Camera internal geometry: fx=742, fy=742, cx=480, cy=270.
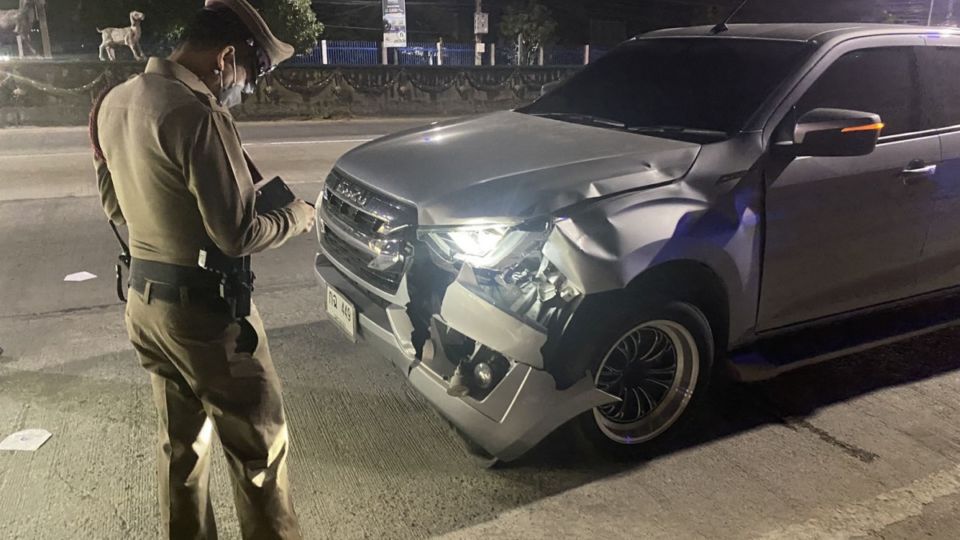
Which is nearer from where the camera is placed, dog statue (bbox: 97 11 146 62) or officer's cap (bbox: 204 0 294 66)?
officer's cap (bbox: 204 0 294 66)

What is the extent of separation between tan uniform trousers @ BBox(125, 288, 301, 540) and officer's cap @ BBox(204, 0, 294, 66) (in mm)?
822

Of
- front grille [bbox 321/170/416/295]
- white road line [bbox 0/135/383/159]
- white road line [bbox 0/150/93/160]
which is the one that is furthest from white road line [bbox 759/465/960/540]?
white road line [bbox 0/150/93/160]

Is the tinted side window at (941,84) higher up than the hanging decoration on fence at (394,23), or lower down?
lower down

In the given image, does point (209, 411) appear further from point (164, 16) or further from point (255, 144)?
point (164, 16)

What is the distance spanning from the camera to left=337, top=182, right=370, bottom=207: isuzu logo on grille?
345cm

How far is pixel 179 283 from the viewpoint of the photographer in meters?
2.18

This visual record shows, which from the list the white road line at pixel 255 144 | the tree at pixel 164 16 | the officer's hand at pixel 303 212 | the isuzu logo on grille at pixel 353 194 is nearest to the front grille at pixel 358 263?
the isuzu logo on grille at pixel 353 194

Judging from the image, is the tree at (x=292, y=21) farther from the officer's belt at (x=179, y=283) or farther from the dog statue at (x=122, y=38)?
the officer's belt at (x=179, y=283)

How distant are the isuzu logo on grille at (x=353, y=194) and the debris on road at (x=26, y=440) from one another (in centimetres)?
176

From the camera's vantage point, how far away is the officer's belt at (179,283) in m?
2.18

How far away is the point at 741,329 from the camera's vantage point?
3.51 m

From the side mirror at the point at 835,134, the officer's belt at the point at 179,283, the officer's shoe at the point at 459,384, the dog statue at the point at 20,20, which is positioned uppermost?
the dog statue at the point at 20,20

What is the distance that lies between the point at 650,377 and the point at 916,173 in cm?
182

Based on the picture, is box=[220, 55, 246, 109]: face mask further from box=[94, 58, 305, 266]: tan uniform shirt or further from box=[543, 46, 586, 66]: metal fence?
box=[543, 46, 586, 66]: metal fence
